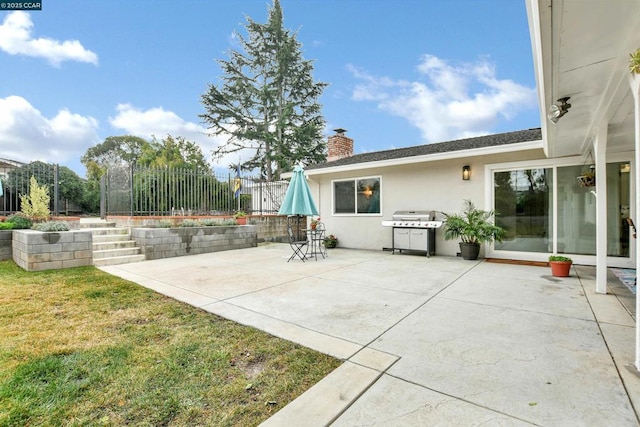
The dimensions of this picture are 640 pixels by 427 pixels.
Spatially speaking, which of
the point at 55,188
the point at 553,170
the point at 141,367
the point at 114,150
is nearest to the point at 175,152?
the point at 114,150

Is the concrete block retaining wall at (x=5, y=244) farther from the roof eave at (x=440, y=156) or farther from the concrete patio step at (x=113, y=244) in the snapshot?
the roof eave at (x=440, y=156)

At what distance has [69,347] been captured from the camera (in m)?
2.54

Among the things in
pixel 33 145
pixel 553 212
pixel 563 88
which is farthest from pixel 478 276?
pixel 33 145

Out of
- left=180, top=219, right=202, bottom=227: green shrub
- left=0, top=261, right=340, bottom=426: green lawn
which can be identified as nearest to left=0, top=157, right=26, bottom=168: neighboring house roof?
left=180, top=219, right=202, bottom=227: green shrub

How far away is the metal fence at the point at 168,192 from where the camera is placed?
8.43 metres

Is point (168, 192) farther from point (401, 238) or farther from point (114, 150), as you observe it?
point (114, 150)

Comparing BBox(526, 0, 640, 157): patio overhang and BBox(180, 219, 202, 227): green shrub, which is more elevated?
BBox(526, 0, 640, 157): patio overhang

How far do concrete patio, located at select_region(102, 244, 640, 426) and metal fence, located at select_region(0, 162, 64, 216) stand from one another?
5.37m

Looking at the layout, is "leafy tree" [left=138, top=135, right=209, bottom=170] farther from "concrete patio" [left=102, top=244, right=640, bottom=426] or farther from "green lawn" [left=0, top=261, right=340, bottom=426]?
"green lawn" [left=0, top=261, right=340, bottom=426]

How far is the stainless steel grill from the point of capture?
7633 millimetres

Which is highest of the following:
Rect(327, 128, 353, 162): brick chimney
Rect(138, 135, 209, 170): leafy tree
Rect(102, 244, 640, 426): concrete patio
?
Rect(138, 135, 209, 170): leafy tree

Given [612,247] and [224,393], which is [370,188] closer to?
[612,247]

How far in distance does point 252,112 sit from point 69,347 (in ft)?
63.0

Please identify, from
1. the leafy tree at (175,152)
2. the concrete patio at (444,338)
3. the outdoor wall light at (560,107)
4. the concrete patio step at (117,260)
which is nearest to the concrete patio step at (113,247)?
the concrete patio step at (117,260)
